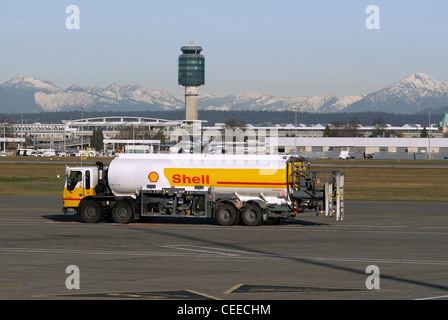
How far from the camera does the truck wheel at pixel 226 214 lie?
118ft

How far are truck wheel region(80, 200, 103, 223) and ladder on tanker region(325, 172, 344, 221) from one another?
11646 mm

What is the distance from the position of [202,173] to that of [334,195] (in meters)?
6.63

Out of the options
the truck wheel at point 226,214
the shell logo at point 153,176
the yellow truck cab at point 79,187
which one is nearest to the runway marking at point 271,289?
the truck wheel at point 226,214

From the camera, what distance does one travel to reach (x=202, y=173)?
3625cm

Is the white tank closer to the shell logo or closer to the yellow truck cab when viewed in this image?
the shell logo

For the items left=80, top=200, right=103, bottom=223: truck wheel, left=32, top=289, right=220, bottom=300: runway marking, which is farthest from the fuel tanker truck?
left=32, top=289, right=220, bottom=300: runway marking

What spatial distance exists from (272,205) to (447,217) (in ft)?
38.3

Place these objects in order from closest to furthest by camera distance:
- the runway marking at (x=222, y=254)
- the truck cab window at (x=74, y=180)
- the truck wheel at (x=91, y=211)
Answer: the runway marking at (x=222, y=254) → the truck wheel at (x=91, y=211) → the truck cab window at (x=74, y=180)

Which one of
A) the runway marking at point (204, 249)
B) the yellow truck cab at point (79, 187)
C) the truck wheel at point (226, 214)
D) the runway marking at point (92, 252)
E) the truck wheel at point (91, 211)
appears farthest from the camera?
the yellow truck cab at point (79, 187)

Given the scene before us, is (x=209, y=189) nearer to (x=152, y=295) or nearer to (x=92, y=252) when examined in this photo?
(x=92, y=252)

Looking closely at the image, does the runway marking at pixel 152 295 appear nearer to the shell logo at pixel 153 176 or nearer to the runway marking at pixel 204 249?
the runway marking at pixel 204 249

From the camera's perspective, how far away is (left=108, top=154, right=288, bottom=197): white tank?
3550 centimetres

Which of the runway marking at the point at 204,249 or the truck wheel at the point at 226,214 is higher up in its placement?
the truck wheel at the point at 226,214
